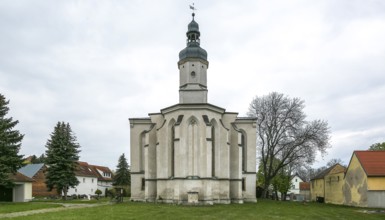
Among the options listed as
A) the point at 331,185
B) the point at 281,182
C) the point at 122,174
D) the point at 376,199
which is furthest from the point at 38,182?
the point at 376,199

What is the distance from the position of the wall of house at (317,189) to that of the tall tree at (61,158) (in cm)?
3376

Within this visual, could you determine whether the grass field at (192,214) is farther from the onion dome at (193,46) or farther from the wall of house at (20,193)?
the wall of house at (20,193)

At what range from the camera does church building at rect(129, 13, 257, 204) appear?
3159 centimetres

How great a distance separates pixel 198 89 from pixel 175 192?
10.6m

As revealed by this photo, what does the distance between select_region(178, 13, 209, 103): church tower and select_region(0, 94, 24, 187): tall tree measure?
16.1 m

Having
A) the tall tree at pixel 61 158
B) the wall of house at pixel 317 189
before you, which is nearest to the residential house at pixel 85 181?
the tall tree at pixel 61 158

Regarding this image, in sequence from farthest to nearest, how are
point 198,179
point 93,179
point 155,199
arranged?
point 93,179 < point 155,199 < point 198,179

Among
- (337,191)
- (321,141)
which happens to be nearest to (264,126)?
(321,141)

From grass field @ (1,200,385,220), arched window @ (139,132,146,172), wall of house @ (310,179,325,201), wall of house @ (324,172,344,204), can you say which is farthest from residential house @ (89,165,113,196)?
grass field @ (1,200,385,220)

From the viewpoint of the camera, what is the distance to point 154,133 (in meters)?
37.2

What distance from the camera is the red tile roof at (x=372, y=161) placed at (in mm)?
33406

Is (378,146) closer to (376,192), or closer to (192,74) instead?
(376,192)

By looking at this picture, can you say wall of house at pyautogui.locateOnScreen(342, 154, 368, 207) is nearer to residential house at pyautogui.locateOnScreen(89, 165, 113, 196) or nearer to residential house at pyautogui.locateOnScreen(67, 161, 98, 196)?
residential house at pyautogui.locateOnScreen(67, 161, 98, 196)

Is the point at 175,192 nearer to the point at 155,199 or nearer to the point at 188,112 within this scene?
the point at 155,199
